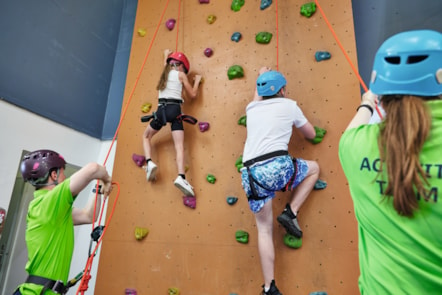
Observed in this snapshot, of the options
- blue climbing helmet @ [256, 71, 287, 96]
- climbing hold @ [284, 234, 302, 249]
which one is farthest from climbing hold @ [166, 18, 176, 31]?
climbing hold @ [284, 234, 302, 249]

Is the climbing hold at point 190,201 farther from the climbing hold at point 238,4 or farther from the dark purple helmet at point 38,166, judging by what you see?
the climbing hold at point 238,4

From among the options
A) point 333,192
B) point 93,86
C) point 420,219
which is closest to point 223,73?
point 333,192

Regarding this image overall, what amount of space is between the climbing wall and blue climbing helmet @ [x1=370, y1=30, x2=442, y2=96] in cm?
135

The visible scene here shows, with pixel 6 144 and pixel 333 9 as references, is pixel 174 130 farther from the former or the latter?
pixel 333 9

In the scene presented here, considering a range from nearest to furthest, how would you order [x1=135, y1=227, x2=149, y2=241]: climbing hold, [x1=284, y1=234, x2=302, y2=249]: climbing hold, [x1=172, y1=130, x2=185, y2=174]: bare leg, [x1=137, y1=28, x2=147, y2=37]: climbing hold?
[x1=284, y1=234, x2=302, y2=249]: climbing hold, [x1=172, y1=130, x2=185, y2=174]: bare leg, [x1=135, y1=227, x2=149, y2=241]: climbing hold, [x1=137, y1=28, x2=147, y2=37]: climbing hold

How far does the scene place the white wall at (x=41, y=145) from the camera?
2645 mm

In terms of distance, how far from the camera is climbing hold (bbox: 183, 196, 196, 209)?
2.59 meters

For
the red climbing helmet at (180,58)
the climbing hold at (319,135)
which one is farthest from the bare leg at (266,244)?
the red climbing helmet at (180,58)

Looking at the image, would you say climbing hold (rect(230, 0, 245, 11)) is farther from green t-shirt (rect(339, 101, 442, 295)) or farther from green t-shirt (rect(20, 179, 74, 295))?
green t-shirt (rect(339, 101, 442, 295))

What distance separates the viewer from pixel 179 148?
8.55 feet

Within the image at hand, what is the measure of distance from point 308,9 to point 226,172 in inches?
59.8

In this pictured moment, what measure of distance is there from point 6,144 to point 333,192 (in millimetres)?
2662

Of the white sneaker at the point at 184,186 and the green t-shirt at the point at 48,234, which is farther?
the white sneaker at the point at 184,186

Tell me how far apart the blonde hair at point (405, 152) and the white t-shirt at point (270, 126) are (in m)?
1.05
